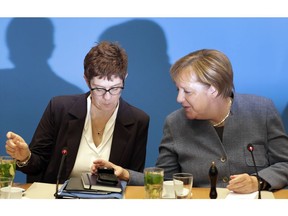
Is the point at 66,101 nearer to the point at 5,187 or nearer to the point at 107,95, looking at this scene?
the point at 107,95

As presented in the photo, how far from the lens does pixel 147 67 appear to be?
3.15 meters

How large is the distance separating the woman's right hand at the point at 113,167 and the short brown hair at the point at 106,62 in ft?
1.60

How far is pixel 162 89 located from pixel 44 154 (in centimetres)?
106

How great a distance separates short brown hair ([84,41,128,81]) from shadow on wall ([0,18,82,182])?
823mm

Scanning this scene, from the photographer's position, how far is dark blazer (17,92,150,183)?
2381mm

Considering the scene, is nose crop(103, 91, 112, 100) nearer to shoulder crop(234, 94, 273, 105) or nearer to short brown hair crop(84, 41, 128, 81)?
short brown hair crop(84, 41, 128, 81)

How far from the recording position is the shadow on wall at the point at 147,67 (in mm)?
3121

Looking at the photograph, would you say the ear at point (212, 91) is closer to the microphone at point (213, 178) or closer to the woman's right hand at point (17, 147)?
the microphone at point (213, 178)

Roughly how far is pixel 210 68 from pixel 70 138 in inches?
31.8

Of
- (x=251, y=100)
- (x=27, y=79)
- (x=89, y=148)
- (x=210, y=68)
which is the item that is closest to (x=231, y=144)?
(x=251, y=100)

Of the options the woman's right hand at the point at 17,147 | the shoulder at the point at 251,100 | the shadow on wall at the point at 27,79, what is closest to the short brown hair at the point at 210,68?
the shoulder at the point at 251,100

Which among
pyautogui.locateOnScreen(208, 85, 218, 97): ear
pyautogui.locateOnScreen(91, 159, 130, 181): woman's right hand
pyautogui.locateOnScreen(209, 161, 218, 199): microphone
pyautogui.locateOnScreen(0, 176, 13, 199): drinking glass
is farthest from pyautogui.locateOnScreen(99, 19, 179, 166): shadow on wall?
pyautogui.locateOnScreen(0, 176, 13, 199): drinking glass
